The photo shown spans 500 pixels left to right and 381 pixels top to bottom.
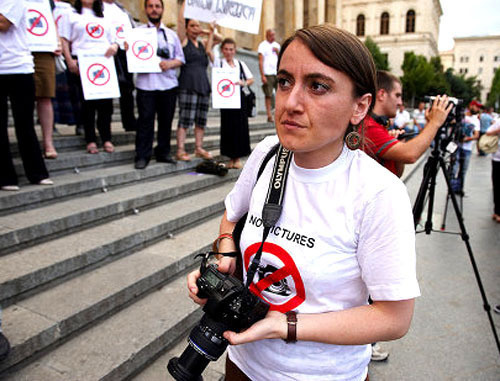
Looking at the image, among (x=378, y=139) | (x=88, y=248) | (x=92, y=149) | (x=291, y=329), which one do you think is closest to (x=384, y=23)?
(x=92, y=149)

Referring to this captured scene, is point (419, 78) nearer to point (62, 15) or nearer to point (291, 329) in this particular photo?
point (62, 15)

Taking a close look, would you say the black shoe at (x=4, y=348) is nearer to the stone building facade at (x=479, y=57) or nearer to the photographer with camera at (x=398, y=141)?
the photographer with camera at (x=398, y=141)

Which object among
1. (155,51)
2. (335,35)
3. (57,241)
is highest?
(155,51)

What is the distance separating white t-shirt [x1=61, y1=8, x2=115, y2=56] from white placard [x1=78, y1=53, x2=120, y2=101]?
4.9 inches

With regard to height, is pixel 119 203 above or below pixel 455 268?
above

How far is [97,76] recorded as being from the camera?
14.5 feet

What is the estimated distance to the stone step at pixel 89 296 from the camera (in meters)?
2.22

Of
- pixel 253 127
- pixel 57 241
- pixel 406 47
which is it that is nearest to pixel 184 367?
pixel 57 241

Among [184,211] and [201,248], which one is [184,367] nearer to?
[201,248]

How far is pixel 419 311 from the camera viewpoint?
3342 millimetres

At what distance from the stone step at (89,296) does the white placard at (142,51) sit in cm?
229

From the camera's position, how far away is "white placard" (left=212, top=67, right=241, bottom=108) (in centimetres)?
520

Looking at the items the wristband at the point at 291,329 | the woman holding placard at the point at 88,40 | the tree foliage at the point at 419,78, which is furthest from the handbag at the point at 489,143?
the tree foliage at the point at 419,78

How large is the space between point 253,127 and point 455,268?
19.1 ft
